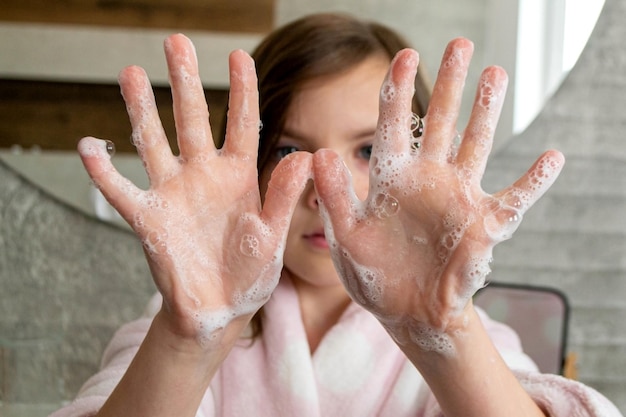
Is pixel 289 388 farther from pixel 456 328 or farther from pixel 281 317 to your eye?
pixel 456 328

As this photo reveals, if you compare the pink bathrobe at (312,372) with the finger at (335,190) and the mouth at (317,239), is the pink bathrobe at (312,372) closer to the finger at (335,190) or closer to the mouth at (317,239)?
the mouth at (317,239)

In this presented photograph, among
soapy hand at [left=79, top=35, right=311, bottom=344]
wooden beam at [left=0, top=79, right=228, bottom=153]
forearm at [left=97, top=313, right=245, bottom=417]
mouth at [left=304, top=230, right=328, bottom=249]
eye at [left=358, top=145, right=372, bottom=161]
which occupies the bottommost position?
wooden beam at [left=0, top=79, right=228, bottom=153]

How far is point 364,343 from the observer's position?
0.76 meters

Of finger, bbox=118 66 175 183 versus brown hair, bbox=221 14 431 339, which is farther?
brown hair, bbox=221 14 431 339

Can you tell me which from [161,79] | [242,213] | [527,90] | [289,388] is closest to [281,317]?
[289,388]

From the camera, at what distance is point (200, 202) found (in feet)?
1.62

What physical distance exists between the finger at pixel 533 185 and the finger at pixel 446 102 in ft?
0.19

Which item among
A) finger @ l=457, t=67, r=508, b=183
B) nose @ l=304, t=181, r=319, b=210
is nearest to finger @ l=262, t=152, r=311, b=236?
finger @ l=457, t=67, r=508, b=183

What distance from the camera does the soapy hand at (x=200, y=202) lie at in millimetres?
480

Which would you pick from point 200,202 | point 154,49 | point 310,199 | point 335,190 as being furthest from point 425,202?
point 154,49

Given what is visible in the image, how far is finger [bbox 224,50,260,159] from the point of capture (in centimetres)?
50

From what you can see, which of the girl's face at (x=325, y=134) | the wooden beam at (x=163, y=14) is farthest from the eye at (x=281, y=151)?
the wooden beam at (x=163, y=14)

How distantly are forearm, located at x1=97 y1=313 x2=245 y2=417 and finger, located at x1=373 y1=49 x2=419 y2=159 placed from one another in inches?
7.1

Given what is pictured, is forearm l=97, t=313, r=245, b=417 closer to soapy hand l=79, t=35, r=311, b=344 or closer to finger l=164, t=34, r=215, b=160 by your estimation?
soapy hand l=79, t=35, r=311, b=344
